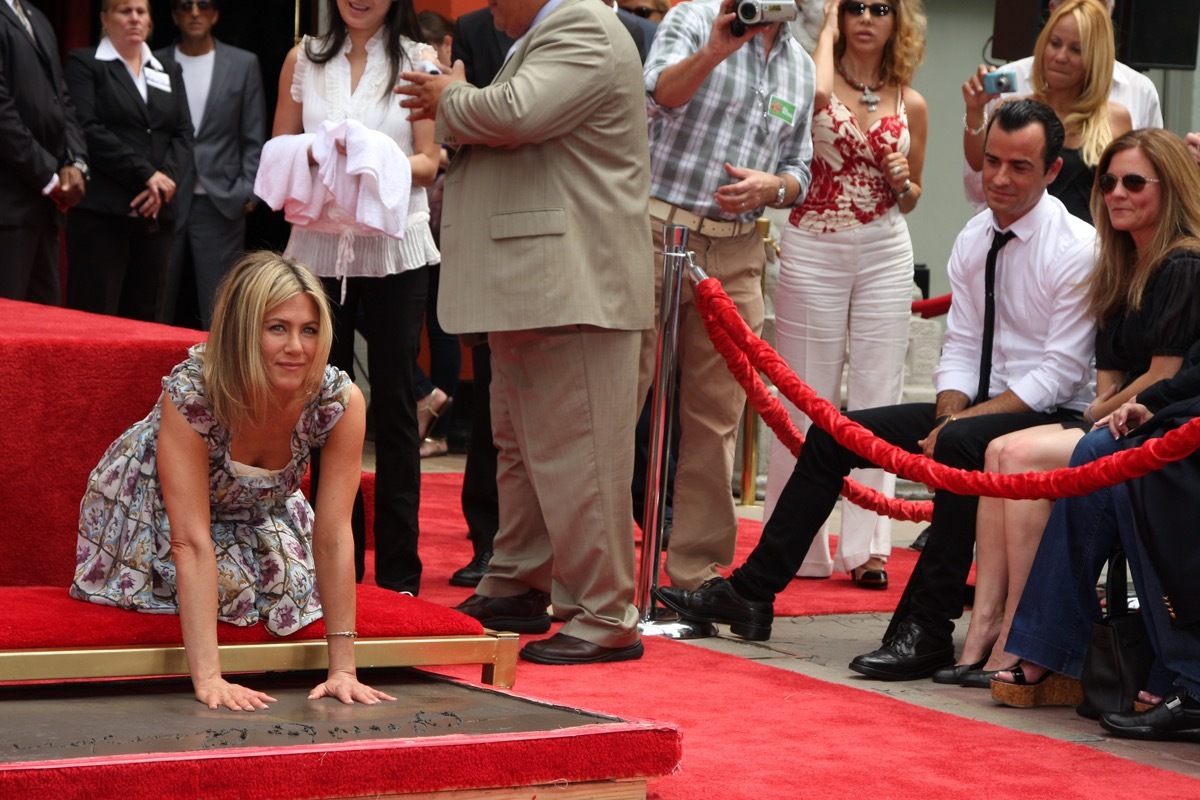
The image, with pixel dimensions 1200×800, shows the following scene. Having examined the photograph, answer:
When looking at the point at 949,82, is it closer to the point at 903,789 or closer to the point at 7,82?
the point at 7,82

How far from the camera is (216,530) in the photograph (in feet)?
11.4

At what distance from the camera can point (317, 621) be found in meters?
3.42

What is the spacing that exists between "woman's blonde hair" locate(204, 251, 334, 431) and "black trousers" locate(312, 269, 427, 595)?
1.48m

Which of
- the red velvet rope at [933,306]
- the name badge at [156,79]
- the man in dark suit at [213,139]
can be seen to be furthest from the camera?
the man in dark suit at [213,139]

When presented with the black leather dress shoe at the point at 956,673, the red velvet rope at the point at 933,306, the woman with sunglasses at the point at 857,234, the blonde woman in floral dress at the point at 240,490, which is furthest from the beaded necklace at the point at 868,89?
the blonde woman in floral dress at the point at 240,490

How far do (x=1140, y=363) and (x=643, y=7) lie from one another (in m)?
2.95

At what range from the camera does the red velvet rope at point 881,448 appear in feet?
12.5

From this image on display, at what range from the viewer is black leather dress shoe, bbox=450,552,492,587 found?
5332 millimetres

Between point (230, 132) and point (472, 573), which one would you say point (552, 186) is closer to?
point (472, 573)

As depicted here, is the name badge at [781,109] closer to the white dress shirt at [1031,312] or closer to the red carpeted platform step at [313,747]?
the white dress shirt at [1031,312]

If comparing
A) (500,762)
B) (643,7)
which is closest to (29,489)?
(500,762)

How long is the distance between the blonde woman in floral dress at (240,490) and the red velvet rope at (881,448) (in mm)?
1517

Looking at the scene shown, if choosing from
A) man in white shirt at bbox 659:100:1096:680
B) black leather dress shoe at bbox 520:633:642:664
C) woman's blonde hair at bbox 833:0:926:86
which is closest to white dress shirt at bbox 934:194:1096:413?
man in white shirt at bbox 659:100:1096:680

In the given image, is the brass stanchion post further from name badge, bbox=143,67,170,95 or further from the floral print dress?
name badge, bbox=143,67,170,95
